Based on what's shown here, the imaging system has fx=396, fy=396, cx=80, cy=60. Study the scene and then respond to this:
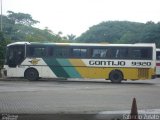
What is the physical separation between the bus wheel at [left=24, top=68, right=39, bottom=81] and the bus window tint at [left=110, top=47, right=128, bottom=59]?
5.42 m

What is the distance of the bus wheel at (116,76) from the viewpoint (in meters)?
27.1

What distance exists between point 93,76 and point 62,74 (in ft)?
7.08

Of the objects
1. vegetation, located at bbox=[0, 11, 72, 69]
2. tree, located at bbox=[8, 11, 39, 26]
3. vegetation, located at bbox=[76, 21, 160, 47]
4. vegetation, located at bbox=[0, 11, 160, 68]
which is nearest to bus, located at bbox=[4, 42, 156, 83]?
vegetation, located at bbox=[0, 11, 160, 68]

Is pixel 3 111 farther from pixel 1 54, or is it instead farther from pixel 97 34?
pixel 97 34

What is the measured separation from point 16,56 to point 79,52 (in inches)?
175

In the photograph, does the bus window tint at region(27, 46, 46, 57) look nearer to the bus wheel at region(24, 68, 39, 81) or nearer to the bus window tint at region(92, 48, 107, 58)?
the bus wheel at region(24, 68, 39, 81)

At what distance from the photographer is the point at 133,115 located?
8531mm

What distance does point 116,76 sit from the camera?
89.2 ft

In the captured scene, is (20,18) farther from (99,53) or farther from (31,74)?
(99,53)

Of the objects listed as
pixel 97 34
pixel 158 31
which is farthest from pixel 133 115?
pixel 97 34

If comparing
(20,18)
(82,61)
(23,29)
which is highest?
(20,18)

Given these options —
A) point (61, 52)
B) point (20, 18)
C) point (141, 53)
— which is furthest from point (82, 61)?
point (20, 18)

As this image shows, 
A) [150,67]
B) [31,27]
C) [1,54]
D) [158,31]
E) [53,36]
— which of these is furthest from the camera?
[31,27]

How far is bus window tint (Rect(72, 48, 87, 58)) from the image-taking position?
90.3 feet
